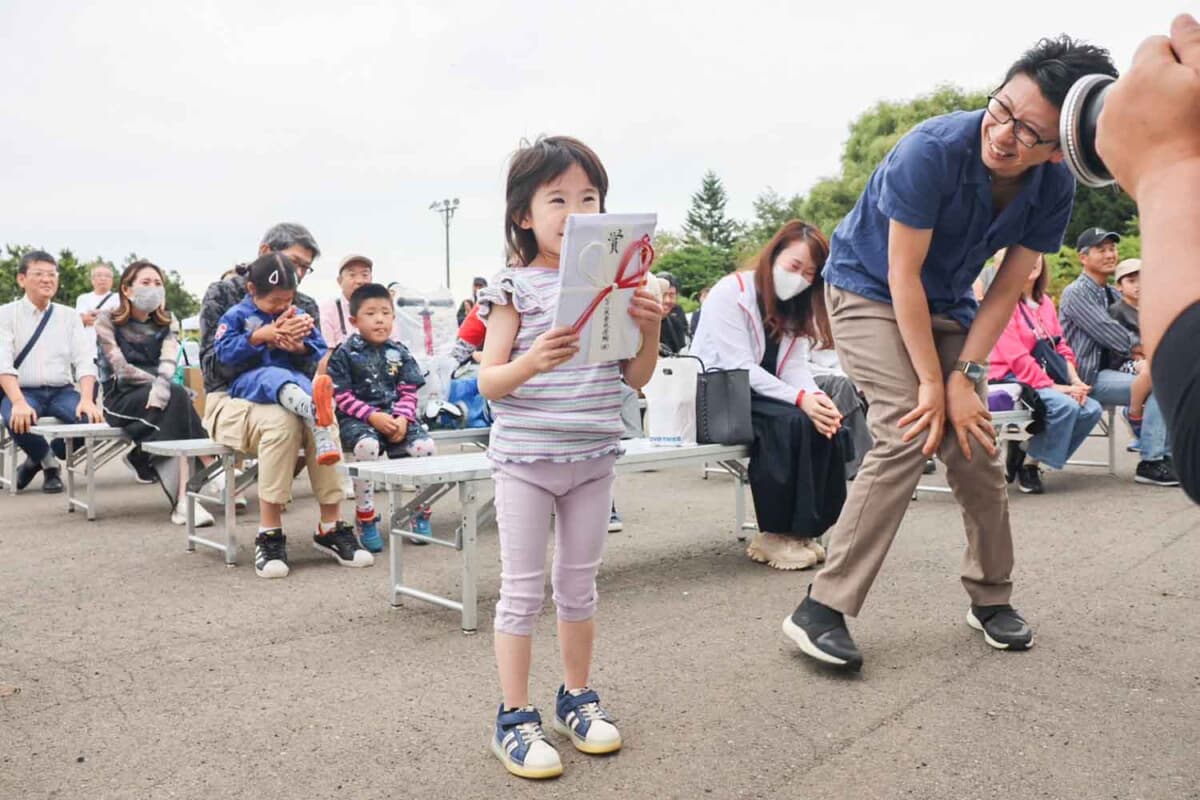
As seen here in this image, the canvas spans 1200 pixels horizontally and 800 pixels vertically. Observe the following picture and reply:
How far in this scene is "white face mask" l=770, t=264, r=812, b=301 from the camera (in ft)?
17.3

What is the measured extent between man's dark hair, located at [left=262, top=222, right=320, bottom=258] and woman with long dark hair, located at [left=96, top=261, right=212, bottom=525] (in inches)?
64.8

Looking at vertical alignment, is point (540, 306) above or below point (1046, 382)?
above

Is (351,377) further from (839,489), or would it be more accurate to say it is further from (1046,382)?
(1046,382)

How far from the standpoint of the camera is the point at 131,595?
4.87 meters

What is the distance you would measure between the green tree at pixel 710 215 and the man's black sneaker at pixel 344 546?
81115 mm

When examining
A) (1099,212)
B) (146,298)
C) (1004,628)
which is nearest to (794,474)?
(1004,628)

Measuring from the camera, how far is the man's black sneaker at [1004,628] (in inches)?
144

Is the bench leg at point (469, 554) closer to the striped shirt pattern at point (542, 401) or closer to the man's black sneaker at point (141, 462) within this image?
the striped shirt pattern at point (542, 401)

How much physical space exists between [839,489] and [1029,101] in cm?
260

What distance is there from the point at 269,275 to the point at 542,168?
3116 millimetres

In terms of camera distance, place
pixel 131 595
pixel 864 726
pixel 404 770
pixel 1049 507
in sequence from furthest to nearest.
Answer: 1. pixel 1049 507
2. pixel 131 595
3. pixel 864 726
4. pixel 404 770

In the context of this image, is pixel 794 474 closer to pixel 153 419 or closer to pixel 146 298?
pixel 153 419

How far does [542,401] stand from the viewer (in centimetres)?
284

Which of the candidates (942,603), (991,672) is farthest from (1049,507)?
(991,672)
